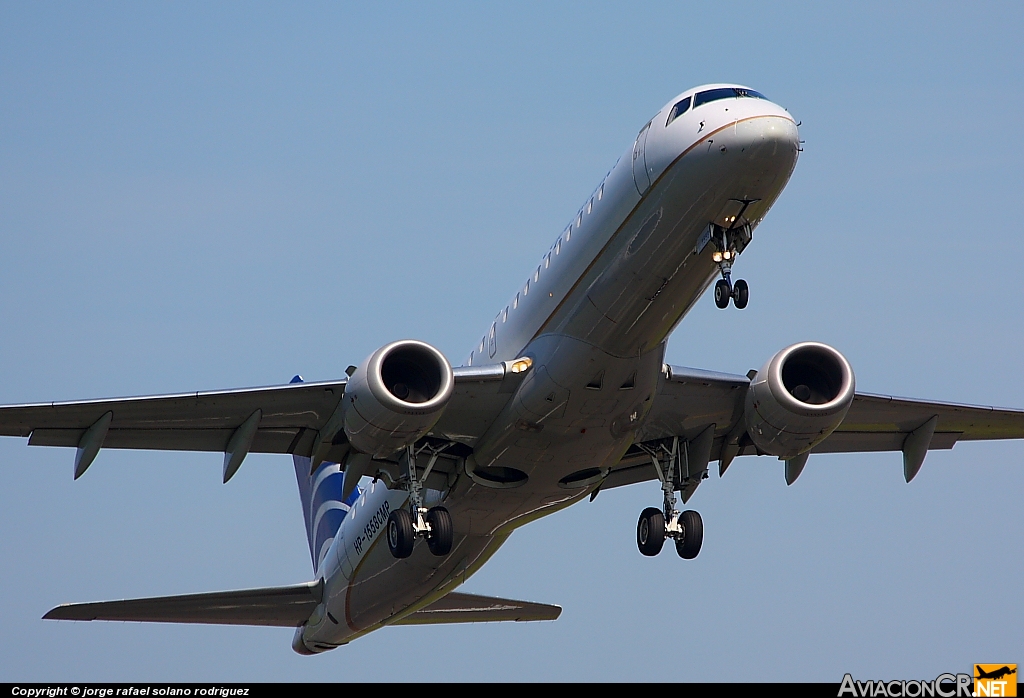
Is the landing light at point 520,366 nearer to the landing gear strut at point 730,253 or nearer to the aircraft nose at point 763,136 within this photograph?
the landing gear strut at point 730,253

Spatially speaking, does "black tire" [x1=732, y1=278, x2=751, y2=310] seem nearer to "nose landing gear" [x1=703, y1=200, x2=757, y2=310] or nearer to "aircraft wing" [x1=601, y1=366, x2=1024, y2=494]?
"nose landing gear" [x1=703, y1=200, x2=757, y2=310]

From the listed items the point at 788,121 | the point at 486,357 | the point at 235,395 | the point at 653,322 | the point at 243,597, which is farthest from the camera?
the point at 243,597

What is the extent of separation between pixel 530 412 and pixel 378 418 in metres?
2.60

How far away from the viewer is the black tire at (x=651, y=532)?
26.9m

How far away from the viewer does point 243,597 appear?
3150 cm

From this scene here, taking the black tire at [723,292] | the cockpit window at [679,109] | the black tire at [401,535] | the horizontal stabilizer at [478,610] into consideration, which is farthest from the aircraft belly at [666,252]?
the horizontal stabilizer at [478,610]

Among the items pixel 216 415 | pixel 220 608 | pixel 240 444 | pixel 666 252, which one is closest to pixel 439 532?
pixel 240 444

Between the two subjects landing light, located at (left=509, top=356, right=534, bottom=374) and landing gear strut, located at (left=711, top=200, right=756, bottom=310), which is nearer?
landing gear strut, located at (left=711, top=200, right=756, bottom=310)

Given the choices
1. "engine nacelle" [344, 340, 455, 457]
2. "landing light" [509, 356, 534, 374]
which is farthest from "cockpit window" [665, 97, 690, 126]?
"engine nacelle" [344, 340, 455, 457]

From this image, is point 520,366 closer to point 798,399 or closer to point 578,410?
point 578,410

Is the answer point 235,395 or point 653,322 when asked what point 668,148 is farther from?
point 235,395

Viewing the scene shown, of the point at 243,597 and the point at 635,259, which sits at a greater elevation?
the point at 635,259

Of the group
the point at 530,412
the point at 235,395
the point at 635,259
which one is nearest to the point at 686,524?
the point at 530,412

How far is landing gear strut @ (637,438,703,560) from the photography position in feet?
88.2
